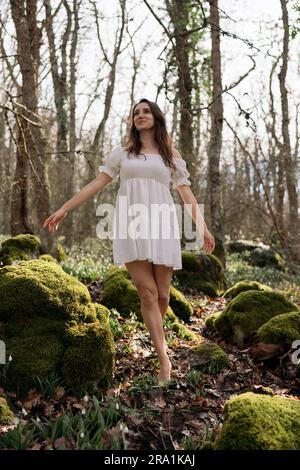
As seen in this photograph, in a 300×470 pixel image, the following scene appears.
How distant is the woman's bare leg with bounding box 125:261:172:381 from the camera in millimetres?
4102

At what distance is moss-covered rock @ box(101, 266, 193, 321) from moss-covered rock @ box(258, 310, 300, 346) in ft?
5.70

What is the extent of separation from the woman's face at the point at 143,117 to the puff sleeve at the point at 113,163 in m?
0.30

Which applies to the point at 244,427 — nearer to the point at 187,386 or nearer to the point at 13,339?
the point at 187,386

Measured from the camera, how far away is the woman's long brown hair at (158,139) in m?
4.31

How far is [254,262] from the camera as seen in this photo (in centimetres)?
1786

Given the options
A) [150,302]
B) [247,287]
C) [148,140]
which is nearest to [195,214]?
[148,140]

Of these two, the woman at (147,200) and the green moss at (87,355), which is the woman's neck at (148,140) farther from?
the green moss at (87,355)

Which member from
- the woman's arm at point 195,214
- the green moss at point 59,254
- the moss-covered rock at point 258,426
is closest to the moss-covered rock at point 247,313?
the woman's arm at point 195,214

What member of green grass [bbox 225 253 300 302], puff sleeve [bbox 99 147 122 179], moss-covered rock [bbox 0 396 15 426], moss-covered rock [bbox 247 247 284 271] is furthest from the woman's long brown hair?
moss-covered rock [bbox 247 247 284 271]

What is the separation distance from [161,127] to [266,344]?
9.06 feet

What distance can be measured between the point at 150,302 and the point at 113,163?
1.36 m

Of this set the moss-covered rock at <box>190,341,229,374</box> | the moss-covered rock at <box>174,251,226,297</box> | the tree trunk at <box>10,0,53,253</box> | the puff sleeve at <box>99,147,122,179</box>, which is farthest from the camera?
the moss-covered rock at <box>174,251,226,297</box>

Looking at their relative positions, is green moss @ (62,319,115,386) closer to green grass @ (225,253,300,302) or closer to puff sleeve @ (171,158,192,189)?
puff sleeve @ (171,158,192,189)

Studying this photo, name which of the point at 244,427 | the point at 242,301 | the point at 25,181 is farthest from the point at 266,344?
the point at 25,181
